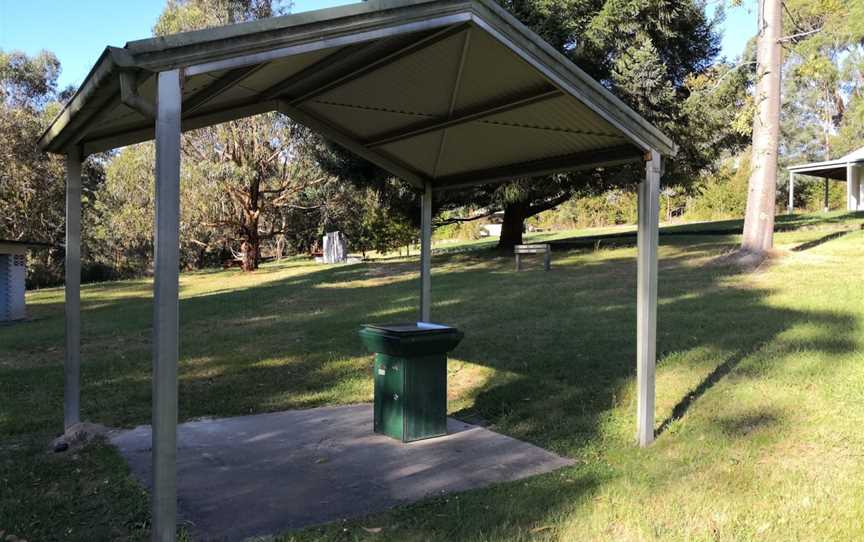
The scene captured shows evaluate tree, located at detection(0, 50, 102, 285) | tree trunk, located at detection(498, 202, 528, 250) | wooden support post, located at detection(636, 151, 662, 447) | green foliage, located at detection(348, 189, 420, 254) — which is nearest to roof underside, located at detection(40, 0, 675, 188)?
wooden support post, located at detection(636, 151, 662, 447)

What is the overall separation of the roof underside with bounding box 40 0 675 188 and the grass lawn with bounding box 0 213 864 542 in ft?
7.87

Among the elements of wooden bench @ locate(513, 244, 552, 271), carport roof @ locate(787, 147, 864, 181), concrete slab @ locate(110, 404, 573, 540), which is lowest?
concrete slab @ locate(110, 404, 573, 540)

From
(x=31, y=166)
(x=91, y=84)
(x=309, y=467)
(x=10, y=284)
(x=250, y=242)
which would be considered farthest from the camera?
(x=31, y=166)

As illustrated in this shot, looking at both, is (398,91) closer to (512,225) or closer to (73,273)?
(73,273)

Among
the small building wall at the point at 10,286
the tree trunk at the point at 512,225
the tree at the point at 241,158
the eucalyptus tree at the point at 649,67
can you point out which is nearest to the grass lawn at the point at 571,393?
the small building wall at the point at 10,286

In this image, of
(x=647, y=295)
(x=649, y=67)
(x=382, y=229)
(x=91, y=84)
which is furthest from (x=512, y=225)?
(x=91, y=84)

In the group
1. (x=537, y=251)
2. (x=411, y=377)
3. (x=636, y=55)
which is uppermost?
(x=636, y=55)

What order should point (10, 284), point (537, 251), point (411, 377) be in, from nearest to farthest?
point (411, 377) → point (10, 284) → point (537, 251)

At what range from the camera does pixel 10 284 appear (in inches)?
705

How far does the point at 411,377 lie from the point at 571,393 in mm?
2223

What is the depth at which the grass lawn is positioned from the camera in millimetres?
4316

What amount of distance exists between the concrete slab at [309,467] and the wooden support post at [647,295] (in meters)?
0.81

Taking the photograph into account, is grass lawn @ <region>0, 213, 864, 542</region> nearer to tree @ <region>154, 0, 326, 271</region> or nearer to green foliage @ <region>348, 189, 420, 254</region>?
tree @ <region>154, 0, 326, 271</region>

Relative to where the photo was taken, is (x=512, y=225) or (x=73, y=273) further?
(x=512, y=225)
